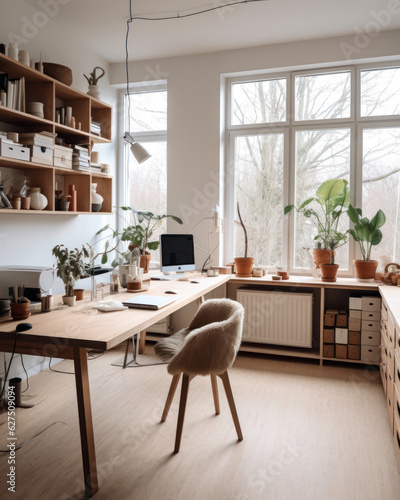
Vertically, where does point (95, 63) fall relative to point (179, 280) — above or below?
above

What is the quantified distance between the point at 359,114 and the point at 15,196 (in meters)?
3.09

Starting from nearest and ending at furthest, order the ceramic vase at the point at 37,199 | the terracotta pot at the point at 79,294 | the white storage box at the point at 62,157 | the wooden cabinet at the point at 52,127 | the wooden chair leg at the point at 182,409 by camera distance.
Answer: the wooden chair leg at the point at 182,409 → the terracotta pot at the point at 79,294 → the wooden cabinet at the point at 52,127 → the ceramic vase at the point at 37,199 → the white storage box at the point at 62,157

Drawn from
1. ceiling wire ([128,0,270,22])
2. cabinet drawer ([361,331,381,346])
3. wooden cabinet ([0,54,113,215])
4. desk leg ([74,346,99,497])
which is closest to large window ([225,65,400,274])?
cabinet drawer ([361,331,381,346])

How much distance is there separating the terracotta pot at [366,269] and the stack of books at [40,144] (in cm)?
268

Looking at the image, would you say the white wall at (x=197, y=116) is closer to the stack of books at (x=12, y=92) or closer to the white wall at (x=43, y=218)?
the white wall at (x=43, y=218)

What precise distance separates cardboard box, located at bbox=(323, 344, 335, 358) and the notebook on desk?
1781mm

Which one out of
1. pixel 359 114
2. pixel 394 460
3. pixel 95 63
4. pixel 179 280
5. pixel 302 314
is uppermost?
pixel 95 63

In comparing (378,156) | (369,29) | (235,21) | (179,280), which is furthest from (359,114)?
(179,280)

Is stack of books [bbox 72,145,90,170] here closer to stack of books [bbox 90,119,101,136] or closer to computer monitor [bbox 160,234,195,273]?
stack of books [bbox 90,119,101,136]

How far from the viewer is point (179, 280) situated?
A: 367cm

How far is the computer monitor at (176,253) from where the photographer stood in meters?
3.80

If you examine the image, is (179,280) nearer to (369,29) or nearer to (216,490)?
(216,490)

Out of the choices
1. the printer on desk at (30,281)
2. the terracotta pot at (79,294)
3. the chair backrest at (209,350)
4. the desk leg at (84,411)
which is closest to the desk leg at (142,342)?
the terracotta pot at (79,294)

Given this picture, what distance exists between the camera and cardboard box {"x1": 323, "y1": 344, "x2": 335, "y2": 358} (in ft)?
12.4
